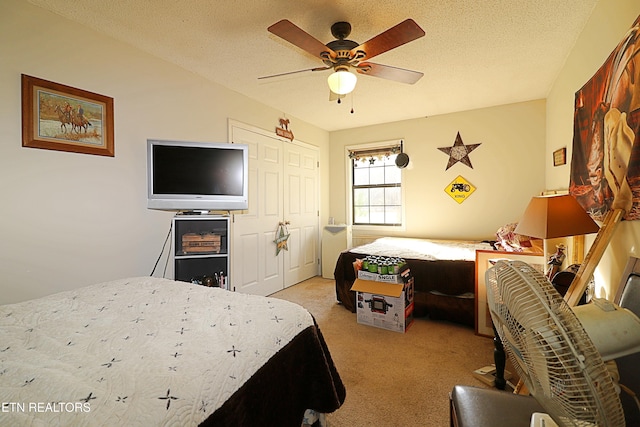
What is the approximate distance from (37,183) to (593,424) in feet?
9.21

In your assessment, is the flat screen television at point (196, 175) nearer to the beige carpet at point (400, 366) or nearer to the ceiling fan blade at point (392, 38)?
the ceiling fan blade at point (392, 38)

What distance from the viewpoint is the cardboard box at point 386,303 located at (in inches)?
101

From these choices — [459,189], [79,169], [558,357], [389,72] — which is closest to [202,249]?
[79,169]

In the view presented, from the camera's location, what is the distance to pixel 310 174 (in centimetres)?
454

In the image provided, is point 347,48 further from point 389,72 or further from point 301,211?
point 301,211

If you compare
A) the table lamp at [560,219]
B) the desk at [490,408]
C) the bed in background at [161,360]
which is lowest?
the desk at [490,408]

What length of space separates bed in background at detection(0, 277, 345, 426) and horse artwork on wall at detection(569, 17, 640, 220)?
1.50 meters

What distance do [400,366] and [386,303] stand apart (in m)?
0.65

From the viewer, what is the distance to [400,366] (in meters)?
2.06

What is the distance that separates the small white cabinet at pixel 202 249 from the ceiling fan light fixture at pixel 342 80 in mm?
1453

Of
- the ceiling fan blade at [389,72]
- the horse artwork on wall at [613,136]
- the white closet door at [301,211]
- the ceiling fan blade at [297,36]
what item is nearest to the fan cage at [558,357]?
the horse artwork on wall at [613,136]

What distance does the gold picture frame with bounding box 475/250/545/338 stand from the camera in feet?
7.68

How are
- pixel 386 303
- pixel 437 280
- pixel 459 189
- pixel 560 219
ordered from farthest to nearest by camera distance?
pixel 459 189 → pixel 437 280 → pixel 386 303 → pixel 560 219

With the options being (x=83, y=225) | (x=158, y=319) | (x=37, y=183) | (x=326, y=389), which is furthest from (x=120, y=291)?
(x=326, y=389)
